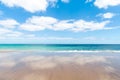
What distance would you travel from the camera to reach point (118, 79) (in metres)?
5.80

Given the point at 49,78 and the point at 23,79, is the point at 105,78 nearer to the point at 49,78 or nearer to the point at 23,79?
the point at 49,78

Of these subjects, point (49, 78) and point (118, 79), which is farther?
point (49, 78)

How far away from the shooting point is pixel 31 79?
5.88 metres

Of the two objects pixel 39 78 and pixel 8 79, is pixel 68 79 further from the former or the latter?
pixel 8 79

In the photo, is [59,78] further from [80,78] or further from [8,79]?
[8,79]

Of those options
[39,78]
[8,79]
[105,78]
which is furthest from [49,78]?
[105,78]

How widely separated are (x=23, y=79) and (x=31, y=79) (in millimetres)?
367

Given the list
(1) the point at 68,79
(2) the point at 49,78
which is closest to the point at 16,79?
(2) the point at 49,78

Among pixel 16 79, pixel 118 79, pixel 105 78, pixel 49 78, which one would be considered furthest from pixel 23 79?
pixel 118 79

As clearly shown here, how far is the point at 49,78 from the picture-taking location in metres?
6.20

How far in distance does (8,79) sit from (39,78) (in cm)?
139

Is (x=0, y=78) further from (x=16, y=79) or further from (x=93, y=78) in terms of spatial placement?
(x=93, y=78)

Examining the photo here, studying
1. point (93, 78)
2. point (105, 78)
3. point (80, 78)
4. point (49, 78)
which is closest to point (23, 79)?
point (49, 78)

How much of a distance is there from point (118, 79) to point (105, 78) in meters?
0.56
